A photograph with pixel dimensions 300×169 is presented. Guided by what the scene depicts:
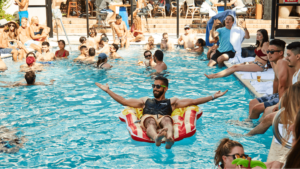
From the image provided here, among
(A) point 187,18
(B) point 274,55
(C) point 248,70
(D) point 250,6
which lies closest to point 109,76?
(C) point 248,70

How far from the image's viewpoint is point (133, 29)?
53.1ft

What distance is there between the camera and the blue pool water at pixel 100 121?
14.3 feet

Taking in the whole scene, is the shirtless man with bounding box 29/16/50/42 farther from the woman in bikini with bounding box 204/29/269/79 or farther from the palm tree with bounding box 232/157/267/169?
the palm tree with bounding box 232/157/267/169

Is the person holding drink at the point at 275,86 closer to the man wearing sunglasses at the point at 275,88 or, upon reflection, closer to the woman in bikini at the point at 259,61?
the man wearing sunglasses at the point at 275,88

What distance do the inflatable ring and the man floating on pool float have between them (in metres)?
0.08

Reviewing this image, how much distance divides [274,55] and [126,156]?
2581mm

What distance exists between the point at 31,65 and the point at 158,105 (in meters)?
5.61

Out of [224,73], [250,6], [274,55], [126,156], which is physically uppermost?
[250,6]

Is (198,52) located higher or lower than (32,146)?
higher

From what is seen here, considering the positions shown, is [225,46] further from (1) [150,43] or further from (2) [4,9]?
(2) [4,9]

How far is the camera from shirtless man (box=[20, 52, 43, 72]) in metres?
9.36

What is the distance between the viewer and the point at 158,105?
515cm

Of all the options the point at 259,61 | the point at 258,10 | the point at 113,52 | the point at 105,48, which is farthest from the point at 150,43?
the point at 258,10

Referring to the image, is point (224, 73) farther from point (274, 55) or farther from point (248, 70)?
point (274, 55)
